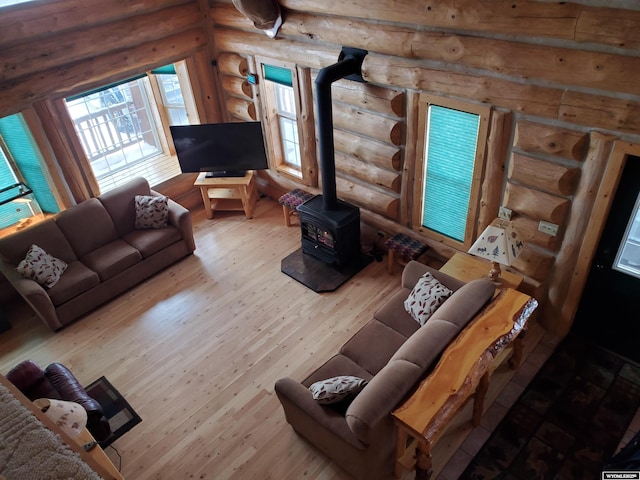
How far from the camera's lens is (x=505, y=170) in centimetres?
452

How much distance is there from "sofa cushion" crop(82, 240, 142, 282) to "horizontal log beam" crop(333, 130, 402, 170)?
2.93m

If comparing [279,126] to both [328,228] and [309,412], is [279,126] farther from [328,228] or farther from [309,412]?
[309,412]

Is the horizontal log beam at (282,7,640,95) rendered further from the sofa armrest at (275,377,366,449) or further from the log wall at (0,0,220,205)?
the sofa armrest at (275,377,366,449)

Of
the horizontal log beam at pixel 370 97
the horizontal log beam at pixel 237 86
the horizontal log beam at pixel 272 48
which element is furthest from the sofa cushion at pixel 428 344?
the horizontal log beam at pixel 237 86

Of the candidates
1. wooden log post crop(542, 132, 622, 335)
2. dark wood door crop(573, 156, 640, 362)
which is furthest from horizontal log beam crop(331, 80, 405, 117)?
dark wood door crop(573, 156, 640, 362)

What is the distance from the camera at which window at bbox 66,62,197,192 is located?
6570mm

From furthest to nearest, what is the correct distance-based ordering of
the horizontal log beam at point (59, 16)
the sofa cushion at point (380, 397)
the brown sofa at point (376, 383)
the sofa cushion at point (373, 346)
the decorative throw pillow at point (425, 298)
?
the horizontal log beam at point (59, 16)
the decorative throw pillow at point (425, 298)
the sofa cushion at point (373, 346)
the brown sofa at point (376, 383)
the sofa cushion at point (380, 397)

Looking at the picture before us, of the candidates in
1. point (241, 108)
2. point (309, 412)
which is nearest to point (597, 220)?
point (309, 412)

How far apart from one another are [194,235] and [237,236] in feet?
2.13

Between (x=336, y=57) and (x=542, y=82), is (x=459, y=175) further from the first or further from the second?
(x=336, y=57)

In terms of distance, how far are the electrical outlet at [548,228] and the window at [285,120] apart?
3.13 metres

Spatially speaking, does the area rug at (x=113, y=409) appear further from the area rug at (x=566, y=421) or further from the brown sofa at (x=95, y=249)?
the area rug at (x=566, y=421)

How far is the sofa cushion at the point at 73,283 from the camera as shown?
5.31 meters

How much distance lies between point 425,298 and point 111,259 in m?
3.84
